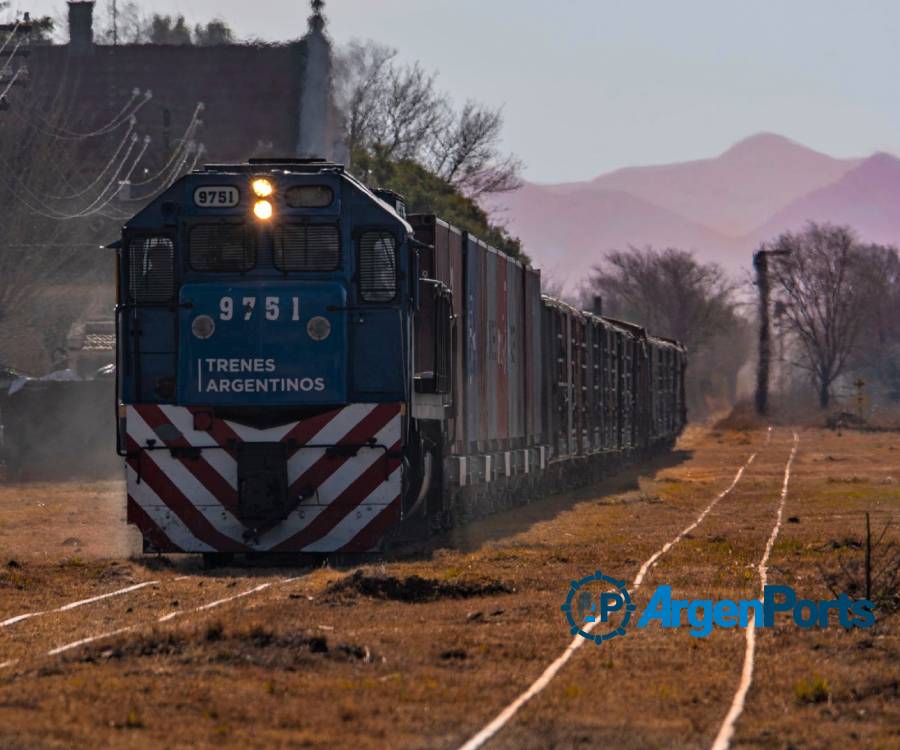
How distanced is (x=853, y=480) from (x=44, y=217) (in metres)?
28.9

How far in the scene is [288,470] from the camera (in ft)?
53.0

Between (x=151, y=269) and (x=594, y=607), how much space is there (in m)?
6.05

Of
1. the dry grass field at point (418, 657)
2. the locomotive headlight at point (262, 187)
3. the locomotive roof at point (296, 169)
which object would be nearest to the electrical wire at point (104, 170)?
the dry grass field at point (418, 657)

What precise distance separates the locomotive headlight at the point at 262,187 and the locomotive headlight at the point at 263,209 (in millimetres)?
65

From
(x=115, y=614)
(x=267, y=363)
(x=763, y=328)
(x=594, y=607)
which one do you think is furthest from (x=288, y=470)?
(x=763, y=328)

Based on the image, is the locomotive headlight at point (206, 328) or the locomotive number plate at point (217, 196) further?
the locomotive number plate at point (217, 196)

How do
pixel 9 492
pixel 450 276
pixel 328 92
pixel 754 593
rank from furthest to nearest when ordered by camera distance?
pixel 328 92 → pixel 9 492 → pixel 450 276 → pixel 754 593

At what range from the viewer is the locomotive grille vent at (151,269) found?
53.7ft

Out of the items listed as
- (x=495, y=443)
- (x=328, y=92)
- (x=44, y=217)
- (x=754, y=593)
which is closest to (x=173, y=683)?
(x=754, y=593)

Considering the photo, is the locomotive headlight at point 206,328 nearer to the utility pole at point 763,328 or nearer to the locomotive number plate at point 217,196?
the locomotive number plate at point 217,196

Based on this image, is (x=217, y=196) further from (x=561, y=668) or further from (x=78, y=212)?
(x=78, y=212)

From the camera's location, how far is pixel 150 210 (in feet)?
54.1

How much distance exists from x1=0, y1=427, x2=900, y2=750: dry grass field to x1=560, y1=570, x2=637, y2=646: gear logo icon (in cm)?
13

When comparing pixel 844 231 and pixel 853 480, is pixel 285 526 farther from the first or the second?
pixel 844 231
